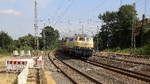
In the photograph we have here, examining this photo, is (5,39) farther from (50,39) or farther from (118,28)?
(118,28)

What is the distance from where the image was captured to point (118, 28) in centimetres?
9000

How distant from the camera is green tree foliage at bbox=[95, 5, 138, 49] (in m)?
80.3

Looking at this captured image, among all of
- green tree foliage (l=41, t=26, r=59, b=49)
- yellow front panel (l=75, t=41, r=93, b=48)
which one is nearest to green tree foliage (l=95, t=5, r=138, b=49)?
green tree foliage (l=41, t=26, r=59, b=49)

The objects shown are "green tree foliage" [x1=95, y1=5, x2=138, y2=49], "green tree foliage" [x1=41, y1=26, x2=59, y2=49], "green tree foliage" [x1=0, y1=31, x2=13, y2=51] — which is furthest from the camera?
"green tree foliage" [x1=41, y1=26, x2=59, y2=49]

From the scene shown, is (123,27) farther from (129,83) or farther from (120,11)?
(129,83)

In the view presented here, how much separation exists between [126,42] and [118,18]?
62.8 ft

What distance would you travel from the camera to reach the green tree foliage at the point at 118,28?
80.3 m

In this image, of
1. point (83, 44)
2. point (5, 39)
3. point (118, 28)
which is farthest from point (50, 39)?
point (83, 44)

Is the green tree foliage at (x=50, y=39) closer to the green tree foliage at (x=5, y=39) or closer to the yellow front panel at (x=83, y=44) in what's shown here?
the green tree foliage at (x=5, y=39)

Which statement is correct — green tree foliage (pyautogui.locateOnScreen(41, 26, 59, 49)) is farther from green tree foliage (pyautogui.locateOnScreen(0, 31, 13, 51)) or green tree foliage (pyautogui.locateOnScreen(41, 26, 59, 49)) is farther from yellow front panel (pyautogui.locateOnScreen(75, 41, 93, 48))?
yellow front panel (pyautogui.locateOnScreen(75, 41, 93, 48))

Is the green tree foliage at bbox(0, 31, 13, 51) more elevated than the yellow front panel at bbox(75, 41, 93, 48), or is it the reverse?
the green tree foliage at bbox(0, 31, 13, 51)

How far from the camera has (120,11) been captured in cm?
9494

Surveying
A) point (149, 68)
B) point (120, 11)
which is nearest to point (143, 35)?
point (120, 11)

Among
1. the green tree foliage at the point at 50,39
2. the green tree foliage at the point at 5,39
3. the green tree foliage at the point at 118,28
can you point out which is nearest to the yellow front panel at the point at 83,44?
the green tree foliage at the point at 118,28
